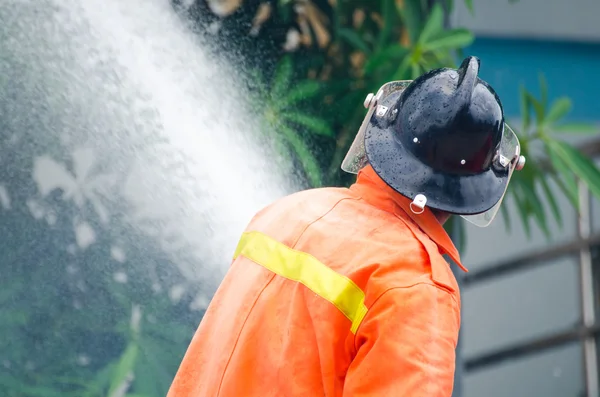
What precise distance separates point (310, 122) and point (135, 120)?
670mm

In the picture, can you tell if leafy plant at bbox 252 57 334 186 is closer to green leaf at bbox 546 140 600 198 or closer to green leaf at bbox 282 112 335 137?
green leaf at bbox 282 112 335 137

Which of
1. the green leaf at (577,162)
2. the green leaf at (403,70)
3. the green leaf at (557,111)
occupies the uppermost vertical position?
the green leaf at (403,70)

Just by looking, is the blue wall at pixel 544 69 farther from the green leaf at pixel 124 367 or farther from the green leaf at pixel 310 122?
the green leaf at pixel 124 367

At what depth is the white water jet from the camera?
2805mm

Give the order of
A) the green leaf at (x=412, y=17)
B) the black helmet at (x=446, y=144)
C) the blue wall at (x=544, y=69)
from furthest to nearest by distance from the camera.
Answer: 1. the blue wall at (x=544, y=69)
2. the green leaf at (x=412, y=17)
3. the black helmet at (x=446, y=144)

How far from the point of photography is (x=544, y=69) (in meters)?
4.80

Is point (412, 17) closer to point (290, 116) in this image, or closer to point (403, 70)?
point (403, 70)

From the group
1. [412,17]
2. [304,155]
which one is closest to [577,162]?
[412,17]

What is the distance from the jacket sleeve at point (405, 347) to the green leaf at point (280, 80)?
1.81 m

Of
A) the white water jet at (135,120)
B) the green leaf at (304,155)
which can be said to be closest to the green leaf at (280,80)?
the green leaf at (304,155)

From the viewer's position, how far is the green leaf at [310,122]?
10.7ft

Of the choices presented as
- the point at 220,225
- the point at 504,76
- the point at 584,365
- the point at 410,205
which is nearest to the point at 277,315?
the point at 410,205

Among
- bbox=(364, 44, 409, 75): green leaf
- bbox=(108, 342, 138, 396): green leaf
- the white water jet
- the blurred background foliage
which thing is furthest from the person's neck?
bbox=(364, 44, 409, 75): green leaf

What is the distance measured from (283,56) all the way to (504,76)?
1760 mm
